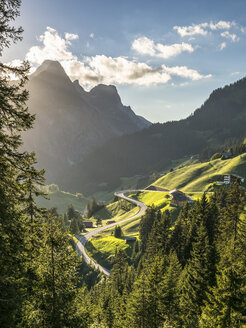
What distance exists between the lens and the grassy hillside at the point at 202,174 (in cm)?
11981

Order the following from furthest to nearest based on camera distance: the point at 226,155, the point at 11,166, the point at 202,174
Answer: the point at 226,155 → the point at 202,174 → the point at 11,166

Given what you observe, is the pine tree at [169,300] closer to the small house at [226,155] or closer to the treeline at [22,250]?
the treeline at [22,250]

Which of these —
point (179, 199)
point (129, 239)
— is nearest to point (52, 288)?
point (129, 239)

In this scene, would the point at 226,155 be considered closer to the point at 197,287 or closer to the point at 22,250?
the point at 197,287

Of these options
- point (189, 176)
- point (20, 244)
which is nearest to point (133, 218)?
point (189, 176)

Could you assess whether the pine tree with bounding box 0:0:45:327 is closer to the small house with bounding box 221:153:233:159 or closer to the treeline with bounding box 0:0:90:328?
the treeline with bounding box 0:0:90:328

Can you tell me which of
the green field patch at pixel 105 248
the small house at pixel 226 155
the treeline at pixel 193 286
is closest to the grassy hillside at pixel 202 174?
the small house at pixel 226 155

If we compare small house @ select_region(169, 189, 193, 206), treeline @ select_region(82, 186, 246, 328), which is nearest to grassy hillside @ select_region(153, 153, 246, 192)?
small house @ select_region(169, 189, 193, 206)

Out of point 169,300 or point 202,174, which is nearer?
point 169,300

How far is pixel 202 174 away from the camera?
447 feet

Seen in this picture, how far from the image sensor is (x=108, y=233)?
328 ft

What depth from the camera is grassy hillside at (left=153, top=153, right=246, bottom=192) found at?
11981cm

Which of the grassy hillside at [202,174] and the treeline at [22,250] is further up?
the treeline at [22,250]

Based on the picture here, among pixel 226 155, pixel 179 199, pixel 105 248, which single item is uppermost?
pixel 226 155
